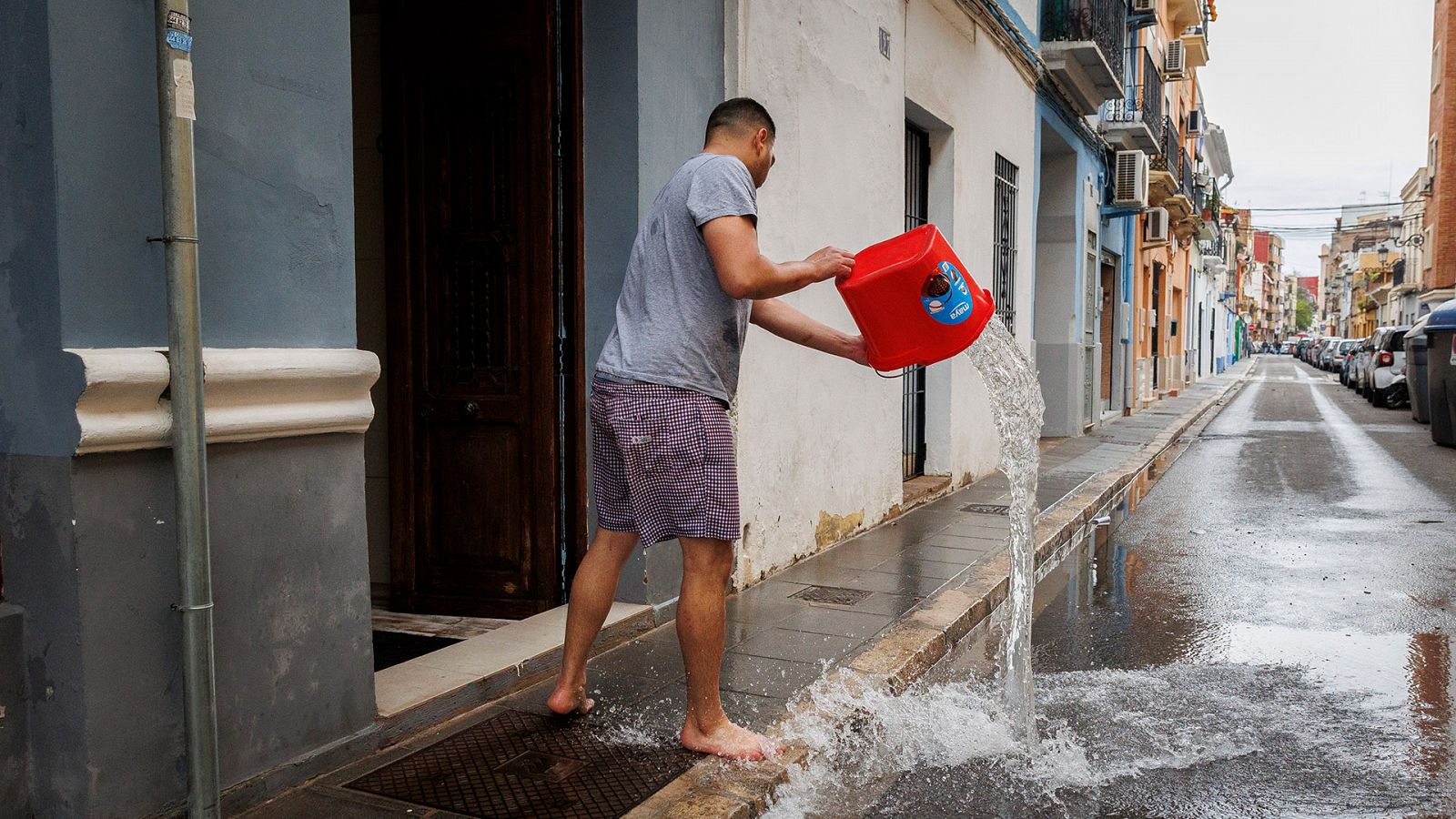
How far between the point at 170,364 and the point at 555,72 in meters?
2.72

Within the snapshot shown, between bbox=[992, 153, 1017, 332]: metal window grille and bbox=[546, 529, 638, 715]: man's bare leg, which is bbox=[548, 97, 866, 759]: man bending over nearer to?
bbox=[546, 529, 638, 715]: man's bare leg

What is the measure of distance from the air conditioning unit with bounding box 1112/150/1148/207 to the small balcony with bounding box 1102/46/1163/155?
0.38 m

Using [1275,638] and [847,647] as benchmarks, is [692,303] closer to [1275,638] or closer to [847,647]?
[847,647]

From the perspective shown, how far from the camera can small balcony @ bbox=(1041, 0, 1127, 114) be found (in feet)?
42.3

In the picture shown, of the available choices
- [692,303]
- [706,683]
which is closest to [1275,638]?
[706,683]

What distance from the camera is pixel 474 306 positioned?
514 centimetres

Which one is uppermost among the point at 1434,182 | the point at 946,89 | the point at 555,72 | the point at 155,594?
the point at 1434,182

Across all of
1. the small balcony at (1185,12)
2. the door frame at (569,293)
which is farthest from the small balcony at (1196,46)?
the door frame at (569,293)

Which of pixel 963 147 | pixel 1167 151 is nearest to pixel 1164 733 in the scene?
pixel 963 147

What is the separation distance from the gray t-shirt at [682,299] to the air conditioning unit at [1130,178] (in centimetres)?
1570

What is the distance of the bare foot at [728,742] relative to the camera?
340 cm

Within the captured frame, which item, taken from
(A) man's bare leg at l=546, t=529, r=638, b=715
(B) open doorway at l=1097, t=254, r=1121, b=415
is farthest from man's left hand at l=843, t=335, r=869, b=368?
(B) open doorway at l=1097, t=254, r=1121, b=415

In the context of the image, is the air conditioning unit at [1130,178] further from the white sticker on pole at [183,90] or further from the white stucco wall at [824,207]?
the white sticker on pole at [183,90]

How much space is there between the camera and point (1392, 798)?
10.7 feet
